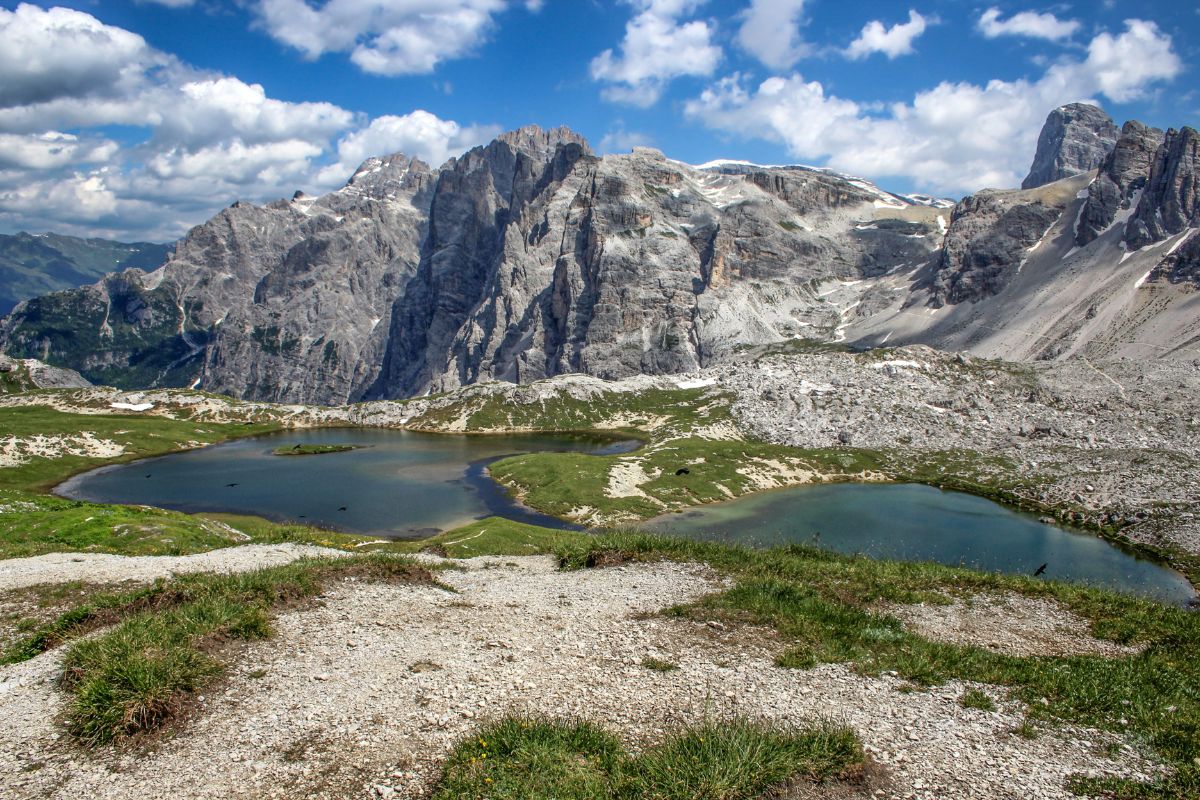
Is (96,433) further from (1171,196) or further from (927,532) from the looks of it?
(1171,196)

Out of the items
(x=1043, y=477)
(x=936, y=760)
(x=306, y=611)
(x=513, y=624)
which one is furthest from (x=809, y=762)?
(x=1043, y=477)

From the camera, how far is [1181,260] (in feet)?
514

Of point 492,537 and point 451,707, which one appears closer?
point 451,707

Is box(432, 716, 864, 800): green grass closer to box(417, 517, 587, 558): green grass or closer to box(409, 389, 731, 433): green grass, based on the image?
box(417, 517, 587, 558): green grass

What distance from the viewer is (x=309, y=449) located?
5305 inches

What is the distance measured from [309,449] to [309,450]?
843 millimetres

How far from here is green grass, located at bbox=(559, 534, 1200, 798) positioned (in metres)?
12.9

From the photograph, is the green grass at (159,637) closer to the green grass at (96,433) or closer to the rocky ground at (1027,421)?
the rocky ground at (1027,421)

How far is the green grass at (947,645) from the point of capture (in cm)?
1295

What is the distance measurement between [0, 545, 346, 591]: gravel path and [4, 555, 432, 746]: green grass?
3.48 meters

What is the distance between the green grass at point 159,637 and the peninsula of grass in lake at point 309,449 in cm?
12380

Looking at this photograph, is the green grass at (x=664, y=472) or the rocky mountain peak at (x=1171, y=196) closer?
the green grass at (x=664, y=472)

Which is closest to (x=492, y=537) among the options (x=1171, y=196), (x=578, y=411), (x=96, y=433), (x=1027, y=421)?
(x=1027, y=421)

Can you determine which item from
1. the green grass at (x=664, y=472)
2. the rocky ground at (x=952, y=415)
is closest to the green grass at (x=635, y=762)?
the green grass at (x=664, y=472)
